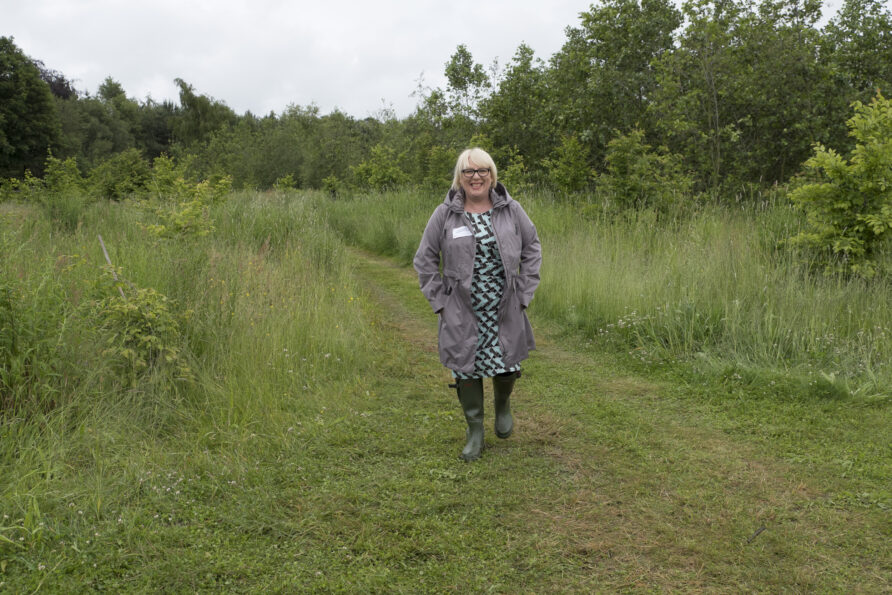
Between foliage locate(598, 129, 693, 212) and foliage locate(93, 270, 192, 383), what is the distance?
7.21 meters

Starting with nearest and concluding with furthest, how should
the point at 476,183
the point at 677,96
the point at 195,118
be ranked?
the point at 476,183, the point at 677,96, the point at 195,118

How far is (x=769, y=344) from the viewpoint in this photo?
19.3 ft

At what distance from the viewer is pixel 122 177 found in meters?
21.6

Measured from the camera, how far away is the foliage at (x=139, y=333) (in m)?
4.55

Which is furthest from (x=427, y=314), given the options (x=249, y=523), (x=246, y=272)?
(x=249, y=523)

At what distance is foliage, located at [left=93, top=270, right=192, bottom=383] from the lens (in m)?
4.55

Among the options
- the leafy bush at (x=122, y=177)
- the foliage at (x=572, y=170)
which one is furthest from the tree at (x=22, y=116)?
the foliage at (x=572, y=170)

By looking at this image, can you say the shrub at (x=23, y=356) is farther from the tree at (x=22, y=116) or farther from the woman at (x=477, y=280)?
the tree at (x=22, y=116)

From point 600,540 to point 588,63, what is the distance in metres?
13.3

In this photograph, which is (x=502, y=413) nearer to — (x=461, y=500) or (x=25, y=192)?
(x=461, y=500)

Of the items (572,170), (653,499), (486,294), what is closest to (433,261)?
(486,294)

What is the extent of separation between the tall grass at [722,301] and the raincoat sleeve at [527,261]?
2.34 m

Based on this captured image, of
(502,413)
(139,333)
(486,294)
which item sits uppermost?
(486,294)

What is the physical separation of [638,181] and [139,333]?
7750 mm
